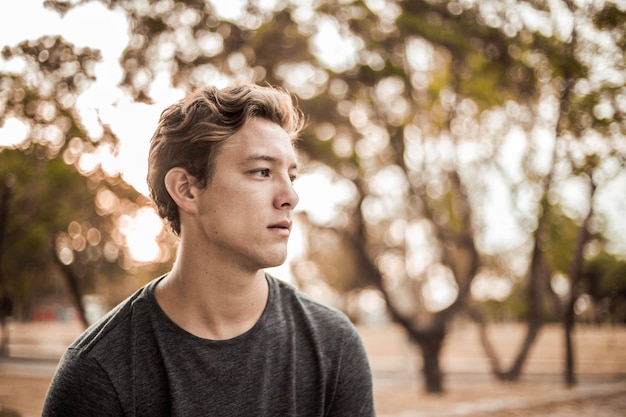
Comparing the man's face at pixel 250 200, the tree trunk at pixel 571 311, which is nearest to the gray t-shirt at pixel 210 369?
the man's face at pixel 250 200

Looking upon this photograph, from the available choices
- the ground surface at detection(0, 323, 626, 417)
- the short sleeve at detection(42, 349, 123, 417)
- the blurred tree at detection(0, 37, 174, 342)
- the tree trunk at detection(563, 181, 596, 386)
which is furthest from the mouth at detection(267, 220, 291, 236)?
the tree trunk at detection(563, 181, 596, 386)

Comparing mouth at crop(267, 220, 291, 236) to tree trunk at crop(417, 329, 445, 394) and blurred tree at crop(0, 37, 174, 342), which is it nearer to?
blurred tree at crop(0, 37, 174, 342)

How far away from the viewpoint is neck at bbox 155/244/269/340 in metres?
1.56

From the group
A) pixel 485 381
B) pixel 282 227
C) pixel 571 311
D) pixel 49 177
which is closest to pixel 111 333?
pixel 282 227

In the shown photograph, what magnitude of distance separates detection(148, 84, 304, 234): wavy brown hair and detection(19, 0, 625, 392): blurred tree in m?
3.15

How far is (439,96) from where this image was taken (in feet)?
34.0

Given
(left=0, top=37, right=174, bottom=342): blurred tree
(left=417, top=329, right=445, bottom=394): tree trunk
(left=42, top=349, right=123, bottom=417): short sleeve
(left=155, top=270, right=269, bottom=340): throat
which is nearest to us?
(left=42, top=349, right=123, bottom=417): short sleeve

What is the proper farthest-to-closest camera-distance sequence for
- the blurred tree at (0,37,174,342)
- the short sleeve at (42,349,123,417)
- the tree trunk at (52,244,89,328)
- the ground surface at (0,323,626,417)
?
the tree trunk at (52,244,89,328)
the ground surface at (0,323,626,417)
the blurred tree at (0,37,174,342)
the short sleeve at (42,349,123,417)

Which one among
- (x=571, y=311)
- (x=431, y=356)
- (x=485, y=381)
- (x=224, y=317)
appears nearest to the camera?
(x=224, y=317)

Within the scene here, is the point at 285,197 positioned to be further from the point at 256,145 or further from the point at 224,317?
the point at 224,317

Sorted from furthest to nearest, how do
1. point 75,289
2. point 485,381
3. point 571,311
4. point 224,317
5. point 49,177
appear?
point 485,381 → point 571,311 → point 75,289 → point 49,177 → point 224,317

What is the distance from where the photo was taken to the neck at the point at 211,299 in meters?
1.56

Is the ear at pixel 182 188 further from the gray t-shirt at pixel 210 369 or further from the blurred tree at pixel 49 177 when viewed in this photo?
the blurred tree at pixel 49 177

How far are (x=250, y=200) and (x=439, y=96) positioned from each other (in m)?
9.29
